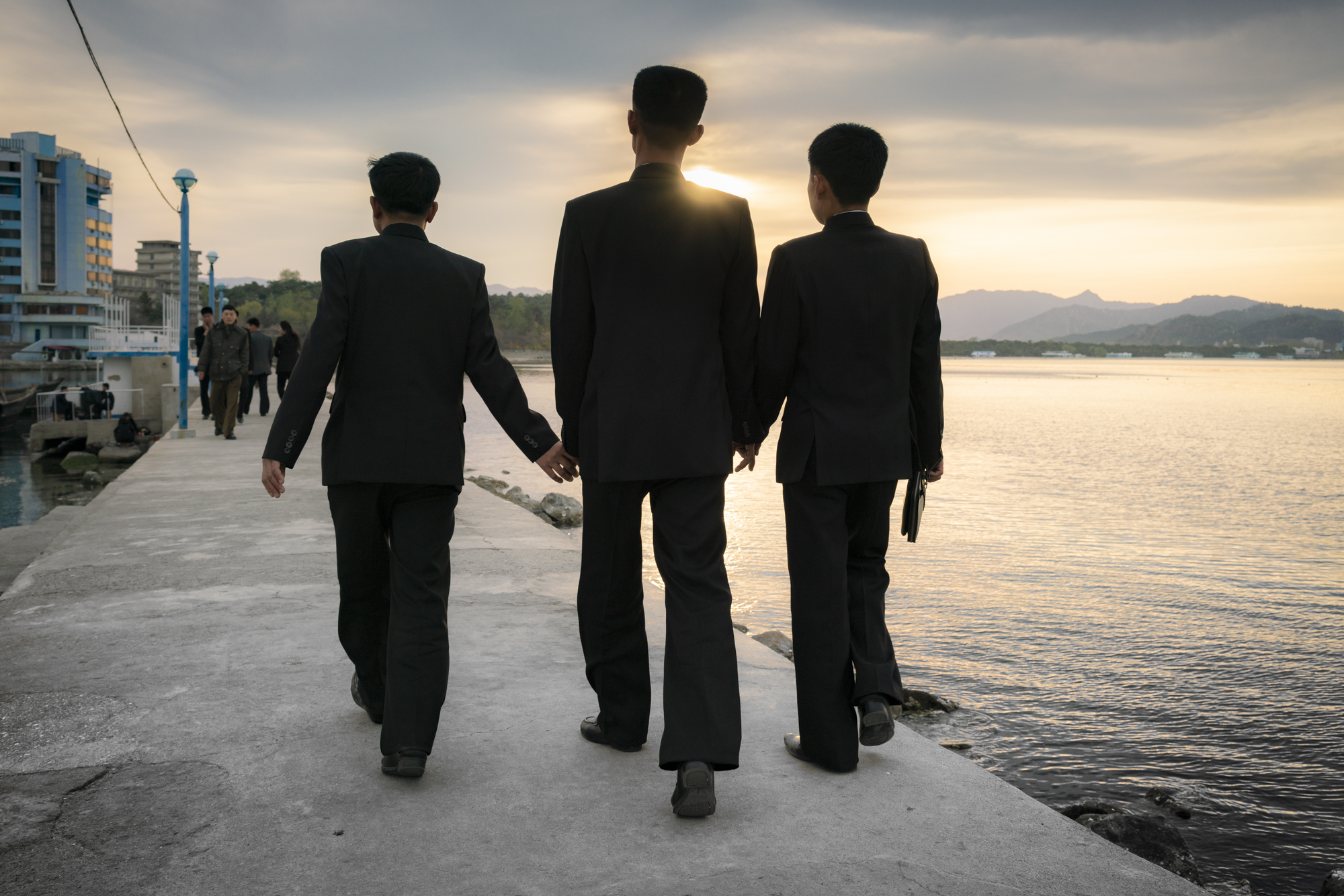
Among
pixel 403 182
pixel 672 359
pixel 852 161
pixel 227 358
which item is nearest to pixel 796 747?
pixel 672 359

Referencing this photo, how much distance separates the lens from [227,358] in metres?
14.2

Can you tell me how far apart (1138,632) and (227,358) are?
12159 millimetres

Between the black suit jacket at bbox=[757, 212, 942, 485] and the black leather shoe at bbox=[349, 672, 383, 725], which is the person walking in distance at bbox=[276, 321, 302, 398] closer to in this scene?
the black leather shoe at bbox=[349, 672, 383, 725]

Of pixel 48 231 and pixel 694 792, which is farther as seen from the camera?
pixel 48 231

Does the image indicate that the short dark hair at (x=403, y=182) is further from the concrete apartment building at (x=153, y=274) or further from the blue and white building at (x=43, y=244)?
the concrete apartment building at (x=153, y=274)

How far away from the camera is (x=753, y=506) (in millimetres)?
14305

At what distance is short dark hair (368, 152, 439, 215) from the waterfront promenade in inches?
68.3

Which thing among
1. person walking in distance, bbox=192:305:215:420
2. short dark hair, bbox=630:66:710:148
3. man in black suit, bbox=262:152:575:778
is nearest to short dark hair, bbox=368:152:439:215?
man in black suit, bbox=262:152:575:778

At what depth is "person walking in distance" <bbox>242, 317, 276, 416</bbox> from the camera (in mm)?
17797

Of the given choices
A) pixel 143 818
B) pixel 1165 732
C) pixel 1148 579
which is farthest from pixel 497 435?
pixel 143 818

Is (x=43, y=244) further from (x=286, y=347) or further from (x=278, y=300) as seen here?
(x=286, y=347)

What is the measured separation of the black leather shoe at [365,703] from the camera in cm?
338

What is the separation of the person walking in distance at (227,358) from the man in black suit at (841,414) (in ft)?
41.4

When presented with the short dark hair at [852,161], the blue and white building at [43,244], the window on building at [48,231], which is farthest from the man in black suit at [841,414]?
the window on building at [48,231]
